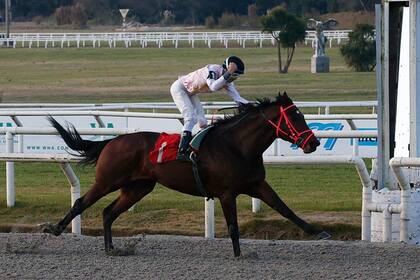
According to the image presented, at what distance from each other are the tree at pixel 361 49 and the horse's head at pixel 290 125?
85.9ft

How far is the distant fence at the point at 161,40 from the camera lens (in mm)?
47812

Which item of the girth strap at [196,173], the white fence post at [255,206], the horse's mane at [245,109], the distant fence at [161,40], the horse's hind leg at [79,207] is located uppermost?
the horse's mane at [245,109]

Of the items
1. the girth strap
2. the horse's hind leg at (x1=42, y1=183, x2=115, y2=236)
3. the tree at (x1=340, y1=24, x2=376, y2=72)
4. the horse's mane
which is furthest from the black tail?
the tree at (x1=340, y1=24, x2=376, y2=72)

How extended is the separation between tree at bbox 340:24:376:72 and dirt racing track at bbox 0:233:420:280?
25826mm

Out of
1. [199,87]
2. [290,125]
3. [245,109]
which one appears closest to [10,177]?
[199,87]

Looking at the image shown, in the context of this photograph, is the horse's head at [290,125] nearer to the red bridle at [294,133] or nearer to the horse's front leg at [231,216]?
the red bridle at [294,133]

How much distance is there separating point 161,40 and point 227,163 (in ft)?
139

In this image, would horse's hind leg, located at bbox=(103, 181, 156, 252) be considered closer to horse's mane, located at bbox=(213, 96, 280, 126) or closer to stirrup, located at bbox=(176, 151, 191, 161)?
stirrup, located at bbox=(176, 151, 191, 161)

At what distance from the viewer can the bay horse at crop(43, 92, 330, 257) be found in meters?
7.54

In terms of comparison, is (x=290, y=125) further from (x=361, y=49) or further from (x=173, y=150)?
(x=361, y=49)

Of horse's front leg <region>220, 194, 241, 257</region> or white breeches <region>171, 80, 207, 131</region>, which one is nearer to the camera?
horse's front leg <region>220, 194, 241, 257</region>

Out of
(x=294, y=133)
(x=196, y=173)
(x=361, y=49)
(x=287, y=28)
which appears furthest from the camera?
(x=287, y=28)

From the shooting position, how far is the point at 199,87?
786 cm

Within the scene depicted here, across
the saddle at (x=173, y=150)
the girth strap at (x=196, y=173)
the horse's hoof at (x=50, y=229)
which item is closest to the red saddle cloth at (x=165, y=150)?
the saddle at (x=173, y=150)
